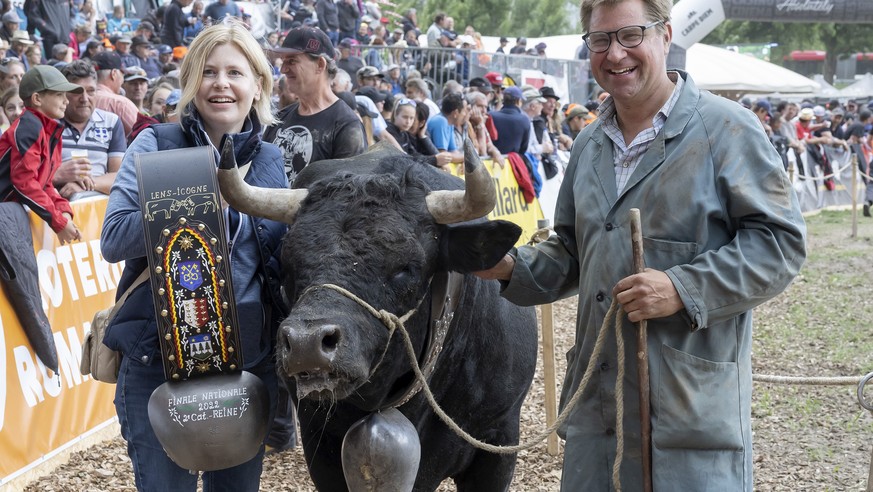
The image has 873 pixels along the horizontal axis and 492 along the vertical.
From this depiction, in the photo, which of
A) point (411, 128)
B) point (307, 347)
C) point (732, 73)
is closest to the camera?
point (307, 347)

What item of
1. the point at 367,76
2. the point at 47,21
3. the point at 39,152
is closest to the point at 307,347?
the point at 39,152

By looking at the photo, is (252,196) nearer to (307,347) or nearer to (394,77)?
(307,347)

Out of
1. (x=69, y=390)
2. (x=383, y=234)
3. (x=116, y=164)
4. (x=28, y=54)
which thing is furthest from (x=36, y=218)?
(x=28, y=54)

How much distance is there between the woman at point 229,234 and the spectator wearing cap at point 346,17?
16.1 m

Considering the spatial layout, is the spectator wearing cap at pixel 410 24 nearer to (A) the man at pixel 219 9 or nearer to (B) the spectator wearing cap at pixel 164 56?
(A) the man at pixel 219 9

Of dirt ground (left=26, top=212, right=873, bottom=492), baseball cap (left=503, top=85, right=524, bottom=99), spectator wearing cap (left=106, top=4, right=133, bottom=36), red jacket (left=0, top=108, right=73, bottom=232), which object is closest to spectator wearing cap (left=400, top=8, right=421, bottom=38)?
spectator wearing cap (left=106, top=4, right=133, bottom=36)

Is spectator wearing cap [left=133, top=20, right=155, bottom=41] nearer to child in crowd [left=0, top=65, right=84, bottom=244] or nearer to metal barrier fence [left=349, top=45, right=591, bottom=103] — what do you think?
metal barrier fence [left=349, top=45, right=591, bottom=103]

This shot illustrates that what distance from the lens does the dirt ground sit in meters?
5.68

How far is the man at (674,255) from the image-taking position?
2771 millimetres

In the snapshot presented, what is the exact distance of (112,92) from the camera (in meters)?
8.80

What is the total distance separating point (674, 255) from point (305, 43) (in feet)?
10.6

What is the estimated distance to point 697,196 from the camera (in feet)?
9.29

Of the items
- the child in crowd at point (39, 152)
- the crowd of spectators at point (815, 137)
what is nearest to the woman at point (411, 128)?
the child in crowd at point (39, 152)

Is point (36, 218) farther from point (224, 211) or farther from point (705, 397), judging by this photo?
point (705, 397)
